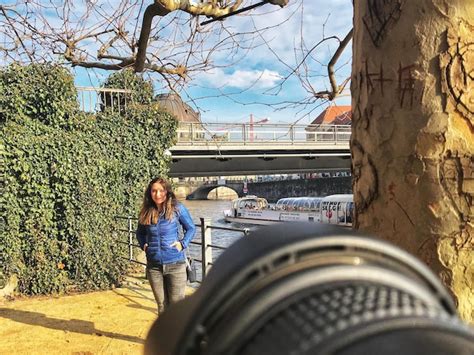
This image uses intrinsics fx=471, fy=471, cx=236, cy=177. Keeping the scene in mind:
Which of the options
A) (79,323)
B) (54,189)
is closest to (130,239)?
(54,189)

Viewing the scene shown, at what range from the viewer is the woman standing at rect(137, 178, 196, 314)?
4742 millimetres

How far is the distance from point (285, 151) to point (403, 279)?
22463mm

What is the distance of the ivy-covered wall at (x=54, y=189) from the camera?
731cm

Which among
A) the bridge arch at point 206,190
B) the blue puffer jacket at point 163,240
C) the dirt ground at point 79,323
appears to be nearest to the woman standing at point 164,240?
the blue puffer jacket at point 163,240

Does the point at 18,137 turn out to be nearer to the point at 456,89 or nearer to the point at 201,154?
the point at 456,89

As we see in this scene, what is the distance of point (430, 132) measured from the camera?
4.67 ft

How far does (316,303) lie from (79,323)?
6217 mm

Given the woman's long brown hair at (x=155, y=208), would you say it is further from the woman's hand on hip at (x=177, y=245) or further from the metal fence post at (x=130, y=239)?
the metal fence post at (x=130, y=239)

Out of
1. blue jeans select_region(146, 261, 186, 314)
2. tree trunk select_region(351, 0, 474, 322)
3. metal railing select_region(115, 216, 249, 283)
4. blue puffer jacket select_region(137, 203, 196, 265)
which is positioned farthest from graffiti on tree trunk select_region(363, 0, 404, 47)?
metal railing select_region(115, 216, 249, 283)

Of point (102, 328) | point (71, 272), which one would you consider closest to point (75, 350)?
point (102, 328)

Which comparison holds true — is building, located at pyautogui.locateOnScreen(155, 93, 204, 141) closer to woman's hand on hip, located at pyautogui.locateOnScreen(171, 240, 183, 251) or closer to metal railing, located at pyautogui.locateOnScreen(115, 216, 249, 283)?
metal railing, located at pyautogui.locateOnScreen(115, 216, 249, 283)

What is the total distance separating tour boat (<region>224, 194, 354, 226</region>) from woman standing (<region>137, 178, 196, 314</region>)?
19.6m

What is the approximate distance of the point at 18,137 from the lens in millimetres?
7285

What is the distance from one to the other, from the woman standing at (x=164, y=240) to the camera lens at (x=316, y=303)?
413cm
